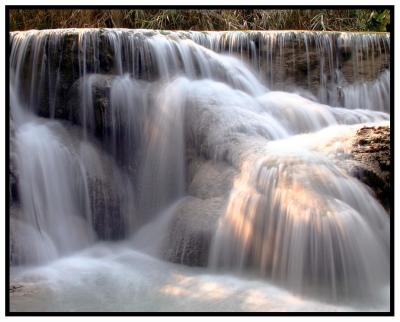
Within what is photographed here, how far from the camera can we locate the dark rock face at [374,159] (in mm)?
3932

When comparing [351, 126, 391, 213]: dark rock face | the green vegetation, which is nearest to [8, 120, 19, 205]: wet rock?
the green vegetation

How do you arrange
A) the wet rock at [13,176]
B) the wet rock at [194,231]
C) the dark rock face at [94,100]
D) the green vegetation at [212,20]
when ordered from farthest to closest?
the green vegetation at [212,20] < the dark rock face at [94,100] < the wet rock at [13,176] < the wet rock at [194,231]

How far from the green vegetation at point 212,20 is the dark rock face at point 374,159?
2002 mm

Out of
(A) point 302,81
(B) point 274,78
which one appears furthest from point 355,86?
(B) point 274,78

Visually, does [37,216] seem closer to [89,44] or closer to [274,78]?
[89,44]

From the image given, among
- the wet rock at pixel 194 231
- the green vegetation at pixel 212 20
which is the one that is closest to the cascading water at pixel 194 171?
the wet rock at pixel 194 231

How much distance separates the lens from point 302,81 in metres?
6.75

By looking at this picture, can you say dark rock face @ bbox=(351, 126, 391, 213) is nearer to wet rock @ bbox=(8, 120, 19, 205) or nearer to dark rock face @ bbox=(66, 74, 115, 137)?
dark rock face @ bbox=(66, 74, 115, 137)

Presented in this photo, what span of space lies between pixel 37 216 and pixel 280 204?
7.20 ft

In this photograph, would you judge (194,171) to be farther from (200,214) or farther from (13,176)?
(13,176)

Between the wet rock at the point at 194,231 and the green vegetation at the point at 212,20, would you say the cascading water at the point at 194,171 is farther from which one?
the green vegetation at the point at 212,20

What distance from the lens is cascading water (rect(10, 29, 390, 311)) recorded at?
139 inches

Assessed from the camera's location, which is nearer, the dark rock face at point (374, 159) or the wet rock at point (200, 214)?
the dark rock face at point (374, 159)

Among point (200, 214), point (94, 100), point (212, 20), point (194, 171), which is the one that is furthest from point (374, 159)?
point (212, 20)
